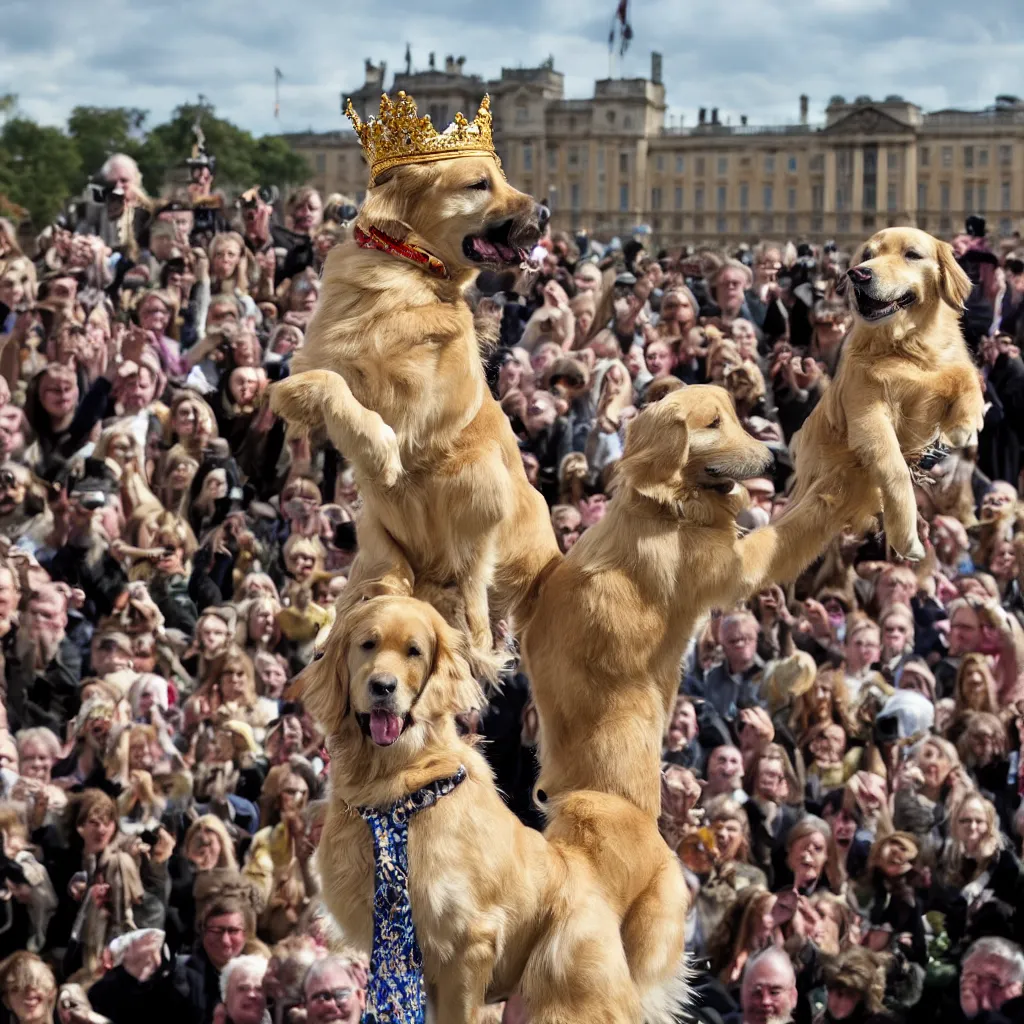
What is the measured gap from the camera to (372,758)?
5.76m

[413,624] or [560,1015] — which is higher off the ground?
[413,624]

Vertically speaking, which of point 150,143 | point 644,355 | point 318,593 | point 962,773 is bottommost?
point 962,773

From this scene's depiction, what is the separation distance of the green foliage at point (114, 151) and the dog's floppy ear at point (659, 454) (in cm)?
6435

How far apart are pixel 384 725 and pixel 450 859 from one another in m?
0.43

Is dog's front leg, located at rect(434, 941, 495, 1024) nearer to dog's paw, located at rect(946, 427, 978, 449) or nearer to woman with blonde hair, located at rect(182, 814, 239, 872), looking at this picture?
dog's paw, located at rect(946, 427, 978, 449)

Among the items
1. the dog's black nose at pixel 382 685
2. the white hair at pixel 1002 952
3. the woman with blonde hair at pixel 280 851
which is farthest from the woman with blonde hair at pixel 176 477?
the dog's black nose at pixel 382 685

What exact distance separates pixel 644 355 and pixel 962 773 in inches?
171

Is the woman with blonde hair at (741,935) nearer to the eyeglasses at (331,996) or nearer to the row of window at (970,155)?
the eyeglasses at (331,996)

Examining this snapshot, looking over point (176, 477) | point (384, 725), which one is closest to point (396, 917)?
point (384, 725)

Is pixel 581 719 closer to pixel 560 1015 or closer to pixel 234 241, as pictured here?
pixel 560 1015

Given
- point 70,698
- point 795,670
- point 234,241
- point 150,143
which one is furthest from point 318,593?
point 150,143

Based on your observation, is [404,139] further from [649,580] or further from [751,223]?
[751,223]

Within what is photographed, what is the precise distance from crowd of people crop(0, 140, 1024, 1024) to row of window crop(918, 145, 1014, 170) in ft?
338

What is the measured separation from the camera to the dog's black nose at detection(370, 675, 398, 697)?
555 centimetres
